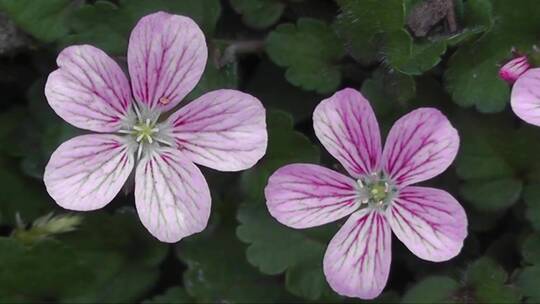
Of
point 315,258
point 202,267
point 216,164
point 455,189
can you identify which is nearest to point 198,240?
point 202,267

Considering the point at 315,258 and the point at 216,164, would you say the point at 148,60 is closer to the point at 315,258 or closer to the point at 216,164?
the point at 216,164

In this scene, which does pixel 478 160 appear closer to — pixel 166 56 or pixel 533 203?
pixel 533 203

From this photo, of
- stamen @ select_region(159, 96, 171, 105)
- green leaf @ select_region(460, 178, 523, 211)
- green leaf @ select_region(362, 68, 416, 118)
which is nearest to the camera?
stamen @ select_region(159, 96, 171, 105)

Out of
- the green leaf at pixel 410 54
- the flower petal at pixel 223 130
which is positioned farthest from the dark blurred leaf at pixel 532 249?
the flower petal at pixel 223 130

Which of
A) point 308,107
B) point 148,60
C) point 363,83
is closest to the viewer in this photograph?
point 148,60

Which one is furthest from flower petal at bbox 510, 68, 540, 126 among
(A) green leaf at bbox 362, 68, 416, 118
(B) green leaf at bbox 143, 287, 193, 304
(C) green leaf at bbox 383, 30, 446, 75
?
(B) green leaf at bbox 143, 287, 193, 304

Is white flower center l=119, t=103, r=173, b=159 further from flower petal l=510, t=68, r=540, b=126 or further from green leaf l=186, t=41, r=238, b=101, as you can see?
flower petal l=510, t=68, r=540, b=126
